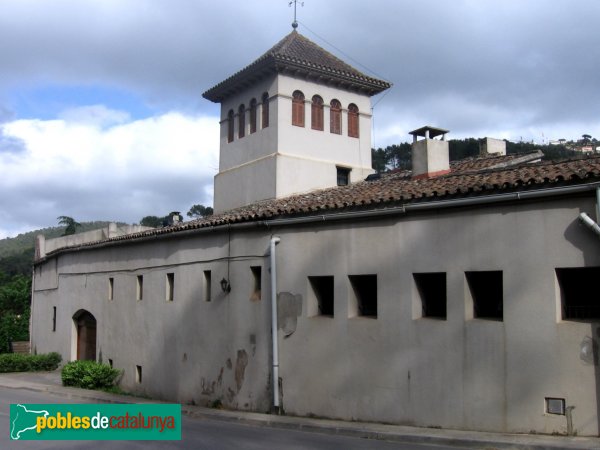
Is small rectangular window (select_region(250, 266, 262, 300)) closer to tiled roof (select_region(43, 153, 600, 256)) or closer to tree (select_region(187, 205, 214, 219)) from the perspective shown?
tiled roof (select_region(43, 153, 600, 256))

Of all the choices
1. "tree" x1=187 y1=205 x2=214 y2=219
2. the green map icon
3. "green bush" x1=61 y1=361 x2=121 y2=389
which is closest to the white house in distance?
"green bush" x1=61 y1=361 x2=121 y2=389

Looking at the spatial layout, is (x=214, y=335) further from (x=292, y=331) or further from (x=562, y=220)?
(x=562, y=220)

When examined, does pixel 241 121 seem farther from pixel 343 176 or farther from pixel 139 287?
pixel 139 287

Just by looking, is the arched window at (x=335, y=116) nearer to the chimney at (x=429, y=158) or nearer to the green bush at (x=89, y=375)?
the chimney at (x=429, y=158)

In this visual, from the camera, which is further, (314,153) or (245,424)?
(314,153)

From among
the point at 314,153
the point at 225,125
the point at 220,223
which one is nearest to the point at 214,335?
the point at 220,223

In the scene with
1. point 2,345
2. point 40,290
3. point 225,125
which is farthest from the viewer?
point 2,345

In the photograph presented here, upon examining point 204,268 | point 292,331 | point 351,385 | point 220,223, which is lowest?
point 351,385

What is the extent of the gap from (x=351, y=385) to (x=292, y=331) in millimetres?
1992

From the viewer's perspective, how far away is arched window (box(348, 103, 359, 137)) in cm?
2425

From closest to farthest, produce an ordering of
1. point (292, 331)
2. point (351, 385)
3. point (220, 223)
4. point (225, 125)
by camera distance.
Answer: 1. point (351, 385)
2. point (292, 331)
3. point (220, 223)
4. point (225, 125)

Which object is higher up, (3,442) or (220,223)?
(220,223)

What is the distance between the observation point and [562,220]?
1045 centimetres

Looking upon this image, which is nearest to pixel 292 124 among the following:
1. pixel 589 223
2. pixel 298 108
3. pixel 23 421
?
pixel 298 108
